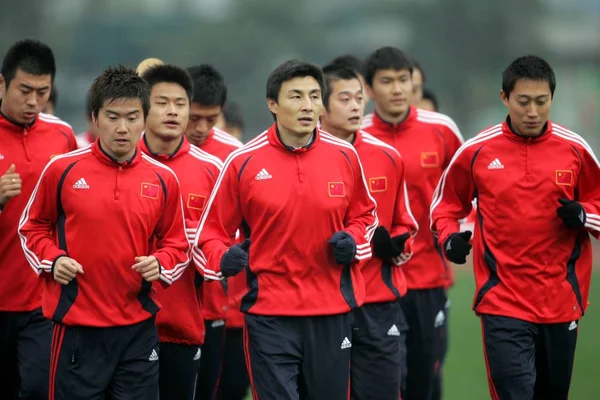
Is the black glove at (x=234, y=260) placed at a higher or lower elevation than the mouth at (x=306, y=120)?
lower

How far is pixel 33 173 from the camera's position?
7.15 meters

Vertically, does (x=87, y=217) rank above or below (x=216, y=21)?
below

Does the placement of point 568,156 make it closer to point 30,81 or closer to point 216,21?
point 30,81

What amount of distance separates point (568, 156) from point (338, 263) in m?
1.61

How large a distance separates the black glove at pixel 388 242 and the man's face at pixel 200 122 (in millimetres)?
1499

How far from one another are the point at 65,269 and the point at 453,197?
2.54 m

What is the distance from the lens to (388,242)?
7148 millimetres

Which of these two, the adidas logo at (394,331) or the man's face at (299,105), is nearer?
the man's face at (299,105)

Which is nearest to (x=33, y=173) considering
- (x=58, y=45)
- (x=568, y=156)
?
(x=568, y=156)

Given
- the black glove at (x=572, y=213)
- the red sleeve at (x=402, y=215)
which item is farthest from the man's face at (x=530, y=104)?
the red sleeve at (x=402, y=215)

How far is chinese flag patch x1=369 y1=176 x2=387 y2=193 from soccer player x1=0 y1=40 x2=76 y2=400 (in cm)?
202

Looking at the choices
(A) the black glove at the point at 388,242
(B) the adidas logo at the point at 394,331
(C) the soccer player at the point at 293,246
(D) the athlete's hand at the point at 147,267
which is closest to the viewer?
(D) the athlete's hand at the point at 147,267

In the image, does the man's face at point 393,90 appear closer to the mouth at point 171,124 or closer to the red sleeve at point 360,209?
the red sleeve at point 360,209

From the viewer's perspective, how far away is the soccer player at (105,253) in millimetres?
6195
